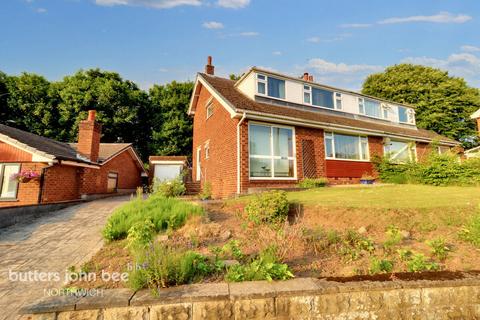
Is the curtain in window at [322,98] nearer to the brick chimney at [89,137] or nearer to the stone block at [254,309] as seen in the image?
the brick chimney at [89,137]

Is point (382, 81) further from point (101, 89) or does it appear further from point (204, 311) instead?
point (204, 311)

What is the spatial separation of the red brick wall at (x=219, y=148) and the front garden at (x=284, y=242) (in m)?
3.86

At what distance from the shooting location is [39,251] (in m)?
4.96

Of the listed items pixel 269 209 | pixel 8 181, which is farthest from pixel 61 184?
pixel 269 209

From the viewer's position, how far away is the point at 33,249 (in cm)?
511

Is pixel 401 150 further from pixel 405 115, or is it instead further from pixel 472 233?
pixel 472 233

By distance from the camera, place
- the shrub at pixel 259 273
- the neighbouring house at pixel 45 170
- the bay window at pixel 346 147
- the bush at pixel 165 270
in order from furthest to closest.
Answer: the bay window at pixel 346 147, the neighbouring house at pixel 45 170, the shrub at pixel 259 273, the bush at pixel 165 270

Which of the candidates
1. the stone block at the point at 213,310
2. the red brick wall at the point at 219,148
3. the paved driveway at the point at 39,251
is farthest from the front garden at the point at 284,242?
the red brick wall at the point at 219,148

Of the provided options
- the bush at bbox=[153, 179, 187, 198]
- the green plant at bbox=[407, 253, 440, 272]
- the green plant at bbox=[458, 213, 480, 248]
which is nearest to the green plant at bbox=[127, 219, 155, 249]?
the green plant at bbox=[407, 253, 440, 272]

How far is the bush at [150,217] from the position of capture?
5236 millimetres

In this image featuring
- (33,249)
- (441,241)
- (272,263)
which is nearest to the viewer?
(272,263)

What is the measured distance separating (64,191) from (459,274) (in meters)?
14.4

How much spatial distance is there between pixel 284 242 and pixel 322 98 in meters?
12.7

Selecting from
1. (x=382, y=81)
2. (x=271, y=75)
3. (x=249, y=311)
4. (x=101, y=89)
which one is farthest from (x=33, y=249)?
(x=382, y=81)
